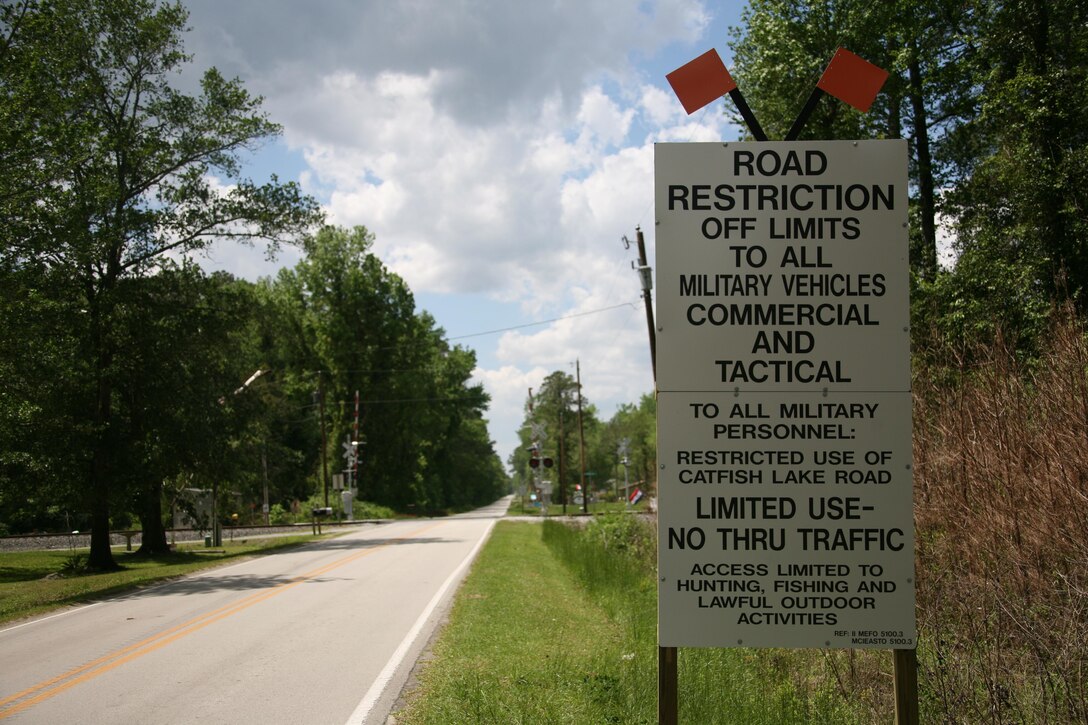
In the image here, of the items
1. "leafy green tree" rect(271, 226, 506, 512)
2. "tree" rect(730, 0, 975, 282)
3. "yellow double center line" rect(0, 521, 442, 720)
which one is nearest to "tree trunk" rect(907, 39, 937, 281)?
"tree" rect(730, 0, 975, 282)

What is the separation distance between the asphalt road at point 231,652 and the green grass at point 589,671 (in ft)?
1.81

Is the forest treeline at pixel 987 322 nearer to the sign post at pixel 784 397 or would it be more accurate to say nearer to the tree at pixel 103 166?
the sign post at pixel 784 397

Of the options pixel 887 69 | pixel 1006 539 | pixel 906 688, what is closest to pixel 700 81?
pixel 906 688

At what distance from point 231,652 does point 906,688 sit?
8.24 m

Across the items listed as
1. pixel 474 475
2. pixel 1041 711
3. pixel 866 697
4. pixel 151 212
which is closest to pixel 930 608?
pixel 866 697

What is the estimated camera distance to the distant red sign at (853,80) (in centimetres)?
434

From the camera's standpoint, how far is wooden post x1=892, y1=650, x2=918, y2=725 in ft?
13.3

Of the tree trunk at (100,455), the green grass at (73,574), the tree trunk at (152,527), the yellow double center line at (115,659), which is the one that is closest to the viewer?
the yellow double center line at (115,659)

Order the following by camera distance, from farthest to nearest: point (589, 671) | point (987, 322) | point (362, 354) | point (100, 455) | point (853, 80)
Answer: point (362, 354)
point (100, 455)
point (987, 322)
point (589, 671)
point (853, 80)

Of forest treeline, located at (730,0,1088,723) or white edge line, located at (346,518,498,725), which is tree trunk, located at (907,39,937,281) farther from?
white edge line, located at (346,518,498,725)

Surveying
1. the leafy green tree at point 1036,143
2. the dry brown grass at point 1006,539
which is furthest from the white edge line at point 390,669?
the leafy green tree at point 1036,143

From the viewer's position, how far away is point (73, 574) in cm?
2284

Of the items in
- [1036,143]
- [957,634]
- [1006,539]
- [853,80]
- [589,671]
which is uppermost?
[1036,143]

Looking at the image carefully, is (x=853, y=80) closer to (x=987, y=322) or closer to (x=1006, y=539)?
(x=1006, y=539)
